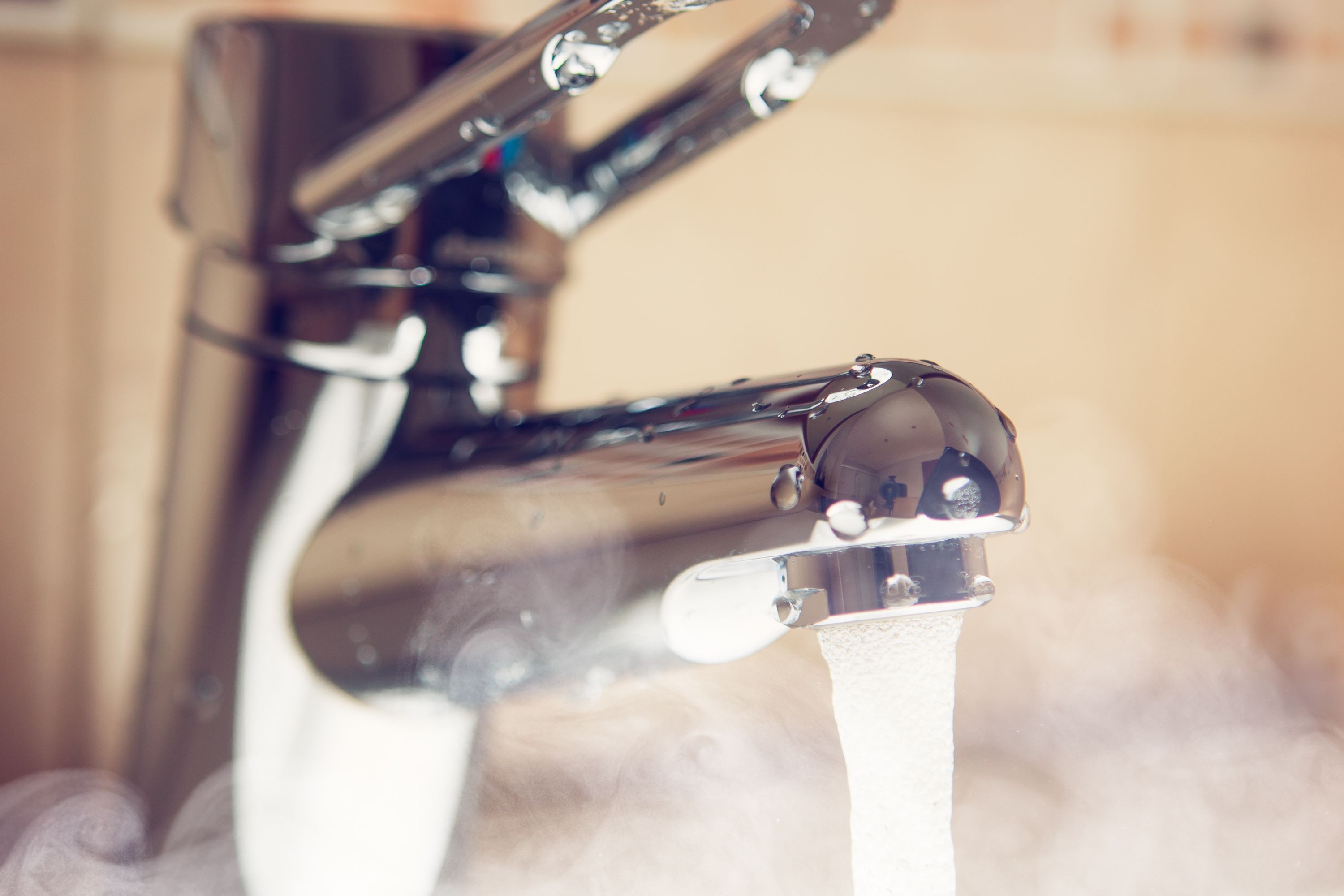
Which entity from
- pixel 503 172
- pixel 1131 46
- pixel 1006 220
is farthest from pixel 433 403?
pixel 1131 46

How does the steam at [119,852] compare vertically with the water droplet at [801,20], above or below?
below

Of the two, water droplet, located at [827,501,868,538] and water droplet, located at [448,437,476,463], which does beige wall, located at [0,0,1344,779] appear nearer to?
water droplet, located at [448,437,476,463]

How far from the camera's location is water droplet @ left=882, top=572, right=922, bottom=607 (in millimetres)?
196

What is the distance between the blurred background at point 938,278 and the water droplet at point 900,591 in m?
0.42

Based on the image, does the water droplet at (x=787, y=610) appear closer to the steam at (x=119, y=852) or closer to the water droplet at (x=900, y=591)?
the water droplet at (x=900, y=591)

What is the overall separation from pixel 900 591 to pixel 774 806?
0.13 metres

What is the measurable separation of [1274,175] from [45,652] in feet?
2.99

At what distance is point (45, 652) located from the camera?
605 millimetres

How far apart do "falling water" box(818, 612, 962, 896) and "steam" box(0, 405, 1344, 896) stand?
2cm

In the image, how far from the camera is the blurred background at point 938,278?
0.60m

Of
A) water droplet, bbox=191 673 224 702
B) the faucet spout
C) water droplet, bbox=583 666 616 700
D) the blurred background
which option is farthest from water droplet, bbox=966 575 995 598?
the blurred background

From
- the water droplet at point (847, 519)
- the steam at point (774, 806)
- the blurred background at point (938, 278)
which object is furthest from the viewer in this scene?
the blurred background at point (938, 278)

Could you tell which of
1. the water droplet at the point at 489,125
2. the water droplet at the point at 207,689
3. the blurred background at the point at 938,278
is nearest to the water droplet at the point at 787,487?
the water droplet at the point at 489,125

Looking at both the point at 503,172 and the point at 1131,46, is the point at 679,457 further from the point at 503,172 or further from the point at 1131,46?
the point at 1131,46
